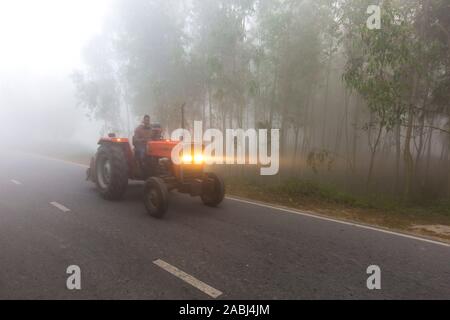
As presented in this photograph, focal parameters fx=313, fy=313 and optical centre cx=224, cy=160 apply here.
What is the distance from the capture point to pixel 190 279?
3545 mm

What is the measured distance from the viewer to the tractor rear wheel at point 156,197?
18.4 feet

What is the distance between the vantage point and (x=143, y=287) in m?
3.37

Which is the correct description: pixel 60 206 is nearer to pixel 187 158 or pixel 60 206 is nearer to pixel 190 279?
pixel 187 158

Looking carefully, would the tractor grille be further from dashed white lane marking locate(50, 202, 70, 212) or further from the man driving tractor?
dashed white lane marking locate(50, 202, 70, 212)

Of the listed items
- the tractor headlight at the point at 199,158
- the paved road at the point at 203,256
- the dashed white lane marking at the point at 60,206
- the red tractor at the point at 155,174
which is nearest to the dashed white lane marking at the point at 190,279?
the paved road at the point at 203,256

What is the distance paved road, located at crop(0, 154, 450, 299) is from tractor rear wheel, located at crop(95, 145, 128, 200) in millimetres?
393

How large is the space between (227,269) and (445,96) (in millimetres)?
9469

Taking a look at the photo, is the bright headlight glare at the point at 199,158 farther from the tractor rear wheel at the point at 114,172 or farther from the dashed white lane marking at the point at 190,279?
the dashed white lane marking at the point at 190,279

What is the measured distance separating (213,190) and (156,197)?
1377 millimetres

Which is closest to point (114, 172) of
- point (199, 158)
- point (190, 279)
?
point (199, 158)

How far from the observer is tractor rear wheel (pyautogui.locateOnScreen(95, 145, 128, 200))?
6.71 metres

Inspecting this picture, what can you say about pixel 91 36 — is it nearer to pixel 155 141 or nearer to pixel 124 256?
pixel 155 141

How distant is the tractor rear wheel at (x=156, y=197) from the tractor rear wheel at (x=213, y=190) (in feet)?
3.79

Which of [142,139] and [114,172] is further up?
[142,139]
